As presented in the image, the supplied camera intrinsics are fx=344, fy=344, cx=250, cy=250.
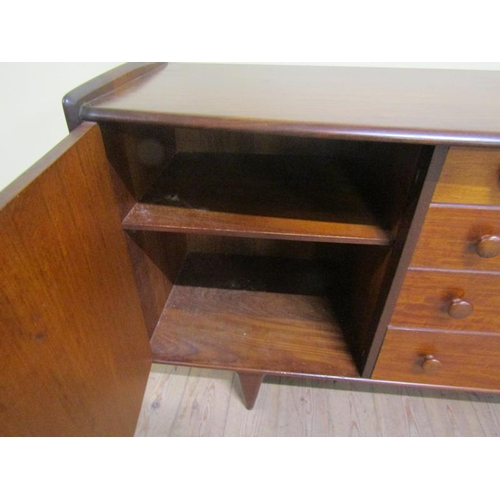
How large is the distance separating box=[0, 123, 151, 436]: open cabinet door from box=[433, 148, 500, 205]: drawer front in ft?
1.59

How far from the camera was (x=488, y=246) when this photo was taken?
0.51 m

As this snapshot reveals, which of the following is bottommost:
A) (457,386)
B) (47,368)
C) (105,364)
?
(457,386)

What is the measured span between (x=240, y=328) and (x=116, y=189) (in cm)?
44

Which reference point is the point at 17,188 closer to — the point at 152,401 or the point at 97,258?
the point at 97,258

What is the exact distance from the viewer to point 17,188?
33cm

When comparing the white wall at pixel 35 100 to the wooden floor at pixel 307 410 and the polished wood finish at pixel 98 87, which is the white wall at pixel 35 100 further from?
the wooden floor at pixel 307 410

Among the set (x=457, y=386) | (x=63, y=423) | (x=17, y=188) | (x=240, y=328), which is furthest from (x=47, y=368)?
(x=457, y=386)

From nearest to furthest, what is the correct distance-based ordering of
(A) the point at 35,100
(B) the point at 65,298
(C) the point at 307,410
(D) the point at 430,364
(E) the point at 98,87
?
(B) the point at 65,298
(E) the point at 98,87
(D) the point at 430,364
(A) the point at 35,100
(C) the point at 307,410

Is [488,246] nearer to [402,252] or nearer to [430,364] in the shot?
[402,252]

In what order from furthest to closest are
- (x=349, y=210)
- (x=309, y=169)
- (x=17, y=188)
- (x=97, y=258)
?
(x=309, y=169) < (x=349, y=210) < (x=97, y=258) < (x=17, y=188)

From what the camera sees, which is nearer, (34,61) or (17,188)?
(17,188)

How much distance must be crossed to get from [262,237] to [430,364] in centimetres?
41

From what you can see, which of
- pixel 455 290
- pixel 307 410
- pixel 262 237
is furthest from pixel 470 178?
pixel 307 410

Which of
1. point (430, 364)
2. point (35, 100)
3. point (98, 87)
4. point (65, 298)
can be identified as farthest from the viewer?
point (35, 100)
